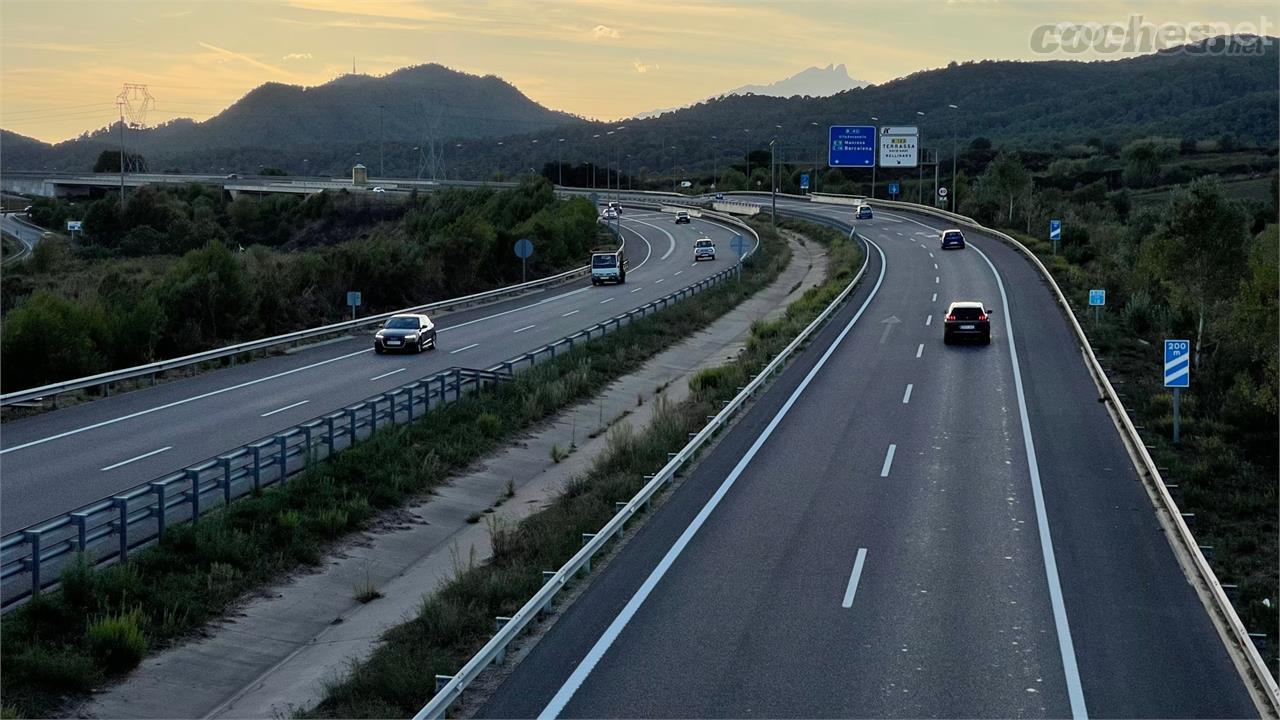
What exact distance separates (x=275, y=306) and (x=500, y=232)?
2459 centimetres

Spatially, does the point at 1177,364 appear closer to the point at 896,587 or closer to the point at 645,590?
the point at 896,587

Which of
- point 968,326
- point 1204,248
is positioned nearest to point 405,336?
point 968,326

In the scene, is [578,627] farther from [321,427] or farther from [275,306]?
[275,306]

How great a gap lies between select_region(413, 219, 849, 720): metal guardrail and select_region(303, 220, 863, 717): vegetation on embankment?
33cm

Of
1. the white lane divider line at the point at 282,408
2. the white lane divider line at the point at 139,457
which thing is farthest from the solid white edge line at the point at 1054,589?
the white lane divider line at the point at 282,408

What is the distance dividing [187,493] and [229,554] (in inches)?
67.6

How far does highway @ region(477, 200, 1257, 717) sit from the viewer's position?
11867mm

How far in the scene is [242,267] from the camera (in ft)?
153

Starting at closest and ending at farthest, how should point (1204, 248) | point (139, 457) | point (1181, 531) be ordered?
1. point (1181, 531)
2. point (139, 457)
3. point (1204, 248)

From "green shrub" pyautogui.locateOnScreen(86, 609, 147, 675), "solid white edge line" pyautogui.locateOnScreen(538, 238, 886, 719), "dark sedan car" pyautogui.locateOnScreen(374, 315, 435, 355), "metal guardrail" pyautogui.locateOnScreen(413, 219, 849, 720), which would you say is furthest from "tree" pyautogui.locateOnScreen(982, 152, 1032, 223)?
"green shrub" pyautogui.locateOnScreen(86, 609, 147, 675)

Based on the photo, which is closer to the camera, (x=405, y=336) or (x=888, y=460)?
(x=888, y=460)

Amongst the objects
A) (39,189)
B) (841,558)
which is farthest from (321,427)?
(39,189)

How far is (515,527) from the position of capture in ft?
69.8

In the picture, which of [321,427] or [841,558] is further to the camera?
[321,427]
